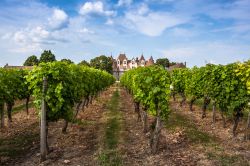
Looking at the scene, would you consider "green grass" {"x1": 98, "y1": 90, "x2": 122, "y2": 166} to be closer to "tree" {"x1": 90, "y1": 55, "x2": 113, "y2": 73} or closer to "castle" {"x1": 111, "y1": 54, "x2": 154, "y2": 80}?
"tree" {"x1": 90, "y1": 55, "x2": 113, "y2": 73}

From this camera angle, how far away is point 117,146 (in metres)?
13.0

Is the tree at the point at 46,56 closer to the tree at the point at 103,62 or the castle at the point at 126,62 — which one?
the tree at the point at 103,62

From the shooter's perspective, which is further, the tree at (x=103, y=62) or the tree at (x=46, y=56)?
the tree at (x=103, y=62)

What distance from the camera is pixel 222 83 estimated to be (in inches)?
623

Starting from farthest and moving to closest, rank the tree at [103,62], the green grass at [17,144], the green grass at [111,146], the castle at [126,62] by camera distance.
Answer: the castle at [126,62], the tree at [103,62], the green grass at [17,144], the green grass at [111,146]

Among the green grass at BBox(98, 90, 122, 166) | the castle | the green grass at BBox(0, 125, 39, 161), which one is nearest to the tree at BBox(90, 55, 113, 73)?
Result: the castle

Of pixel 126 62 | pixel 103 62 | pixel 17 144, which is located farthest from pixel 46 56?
pixel 17 144

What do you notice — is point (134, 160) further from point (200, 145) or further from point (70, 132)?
point (70, 132)

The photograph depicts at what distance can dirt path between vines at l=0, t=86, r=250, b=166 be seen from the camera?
434 inches

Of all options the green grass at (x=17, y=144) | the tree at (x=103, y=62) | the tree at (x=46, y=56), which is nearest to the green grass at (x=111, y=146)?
the green grass at (x=17, y=144)

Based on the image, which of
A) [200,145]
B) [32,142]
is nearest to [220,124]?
[200,145]

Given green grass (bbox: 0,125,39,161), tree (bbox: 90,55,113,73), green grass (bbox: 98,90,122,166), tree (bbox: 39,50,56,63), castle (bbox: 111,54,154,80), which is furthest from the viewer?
castle (bbox: 111,54,154,80)

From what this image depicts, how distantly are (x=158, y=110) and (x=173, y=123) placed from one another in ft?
20.1

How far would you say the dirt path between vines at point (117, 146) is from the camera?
11023 mm
